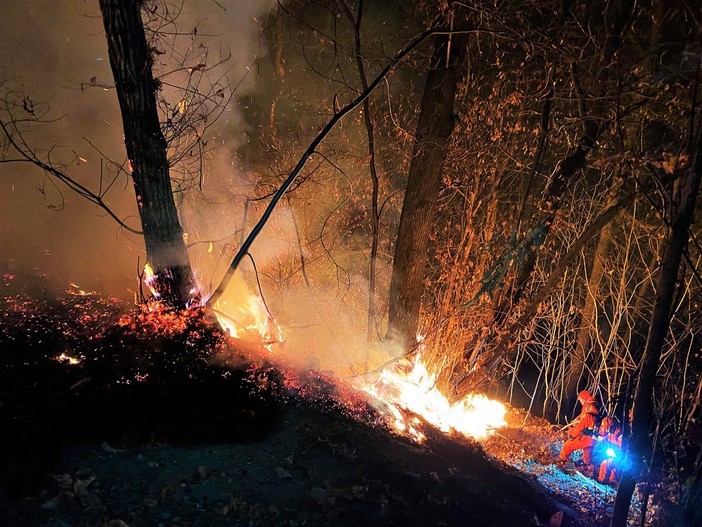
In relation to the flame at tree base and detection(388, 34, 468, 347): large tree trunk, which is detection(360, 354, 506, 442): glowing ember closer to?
the flame at tree base

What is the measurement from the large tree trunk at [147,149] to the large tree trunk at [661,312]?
210 inches

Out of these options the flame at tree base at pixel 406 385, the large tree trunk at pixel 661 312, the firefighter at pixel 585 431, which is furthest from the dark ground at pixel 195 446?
the firefighter at pixel 585 431

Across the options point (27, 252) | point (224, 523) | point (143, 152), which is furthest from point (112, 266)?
point (224, 523)

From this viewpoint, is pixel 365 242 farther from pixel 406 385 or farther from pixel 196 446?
pixel 196 446

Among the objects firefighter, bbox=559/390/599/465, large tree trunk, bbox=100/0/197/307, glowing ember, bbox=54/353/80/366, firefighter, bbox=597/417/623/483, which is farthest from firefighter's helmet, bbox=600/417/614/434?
glowing ember, bbox=54/353/80/366

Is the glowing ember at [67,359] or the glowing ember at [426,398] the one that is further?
the glowing ember at [426,398]

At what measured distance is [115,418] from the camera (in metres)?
4.05

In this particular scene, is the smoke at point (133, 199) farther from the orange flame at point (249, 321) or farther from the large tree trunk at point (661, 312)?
the large tree trunk at point (661, 312)

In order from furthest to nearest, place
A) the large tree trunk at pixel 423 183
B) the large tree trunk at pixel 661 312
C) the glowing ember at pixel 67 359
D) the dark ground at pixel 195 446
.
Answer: the large tree trunk at pixel 423 183 < the glowing ember at pixel 67 359 < the large tree trunk at pixel 661 312 < the dark ground at pixel 195 446

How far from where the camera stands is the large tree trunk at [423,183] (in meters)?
6.50

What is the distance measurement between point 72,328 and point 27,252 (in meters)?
3.92

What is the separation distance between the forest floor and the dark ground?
13mm

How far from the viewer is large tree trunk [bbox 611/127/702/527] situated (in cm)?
336

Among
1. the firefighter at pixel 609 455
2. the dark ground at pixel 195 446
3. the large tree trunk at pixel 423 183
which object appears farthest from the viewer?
the firefighter at pixel 609 455
